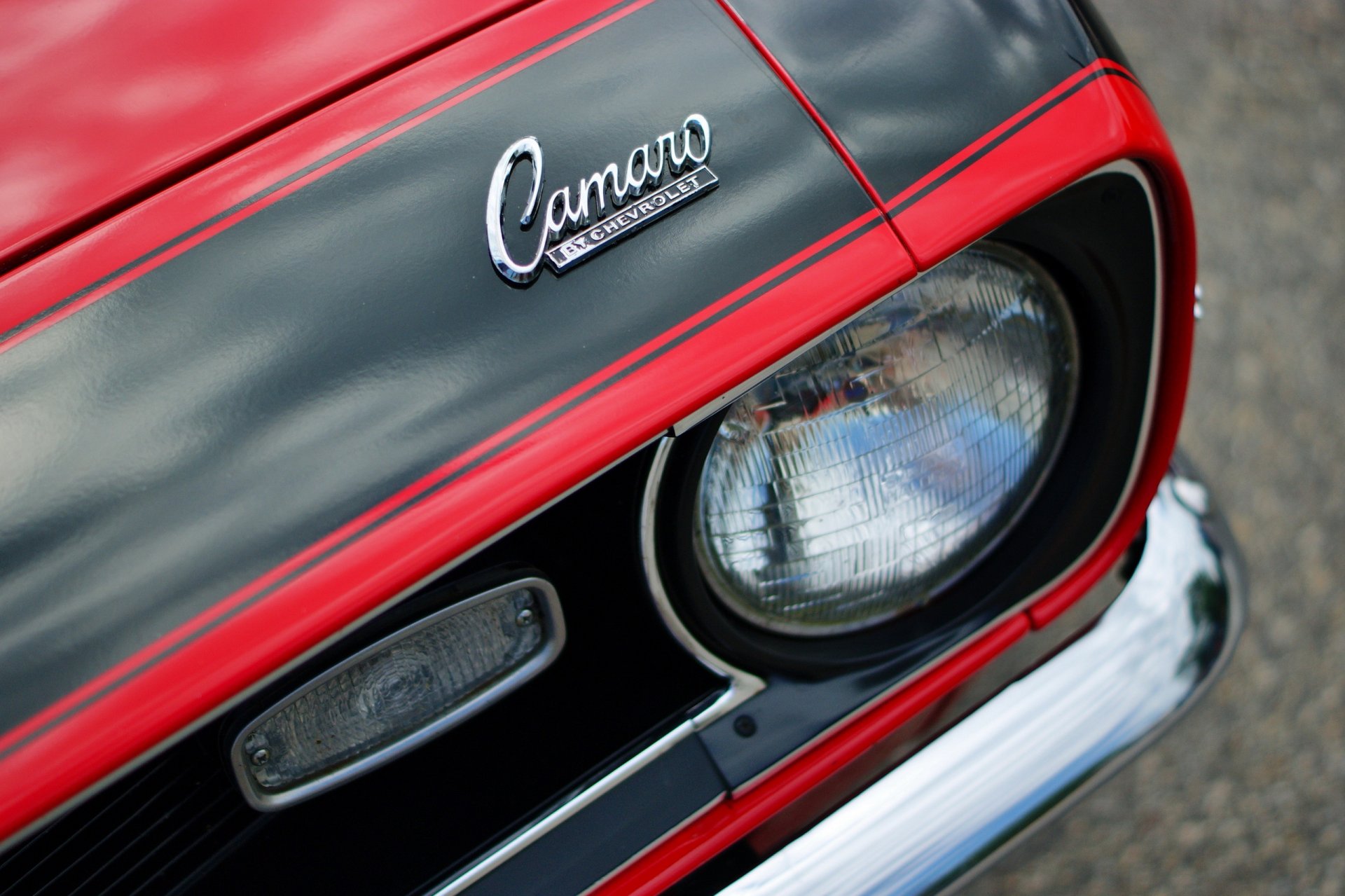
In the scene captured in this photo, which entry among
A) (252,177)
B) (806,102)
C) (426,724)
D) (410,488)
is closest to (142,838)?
(426,724)

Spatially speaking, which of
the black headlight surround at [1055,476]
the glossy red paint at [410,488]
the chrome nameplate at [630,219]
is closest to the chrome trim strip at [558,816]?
the black headlight surround at [1055,476]

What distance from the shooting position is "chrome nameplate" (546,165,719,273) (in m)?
0.86

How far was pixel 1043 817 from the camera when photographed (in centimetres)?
123

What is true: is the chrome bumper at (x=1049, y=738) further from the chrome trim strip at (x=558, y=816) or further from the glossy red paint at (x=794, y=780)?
the chrome trim strip at (x=558, y=816)

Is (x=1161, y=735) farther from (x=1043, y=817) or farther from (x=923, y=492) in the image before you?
(x=923, y=492)

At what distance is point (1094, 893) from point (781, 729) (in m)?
1.03

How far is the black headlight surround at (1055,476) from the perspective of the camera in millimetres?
937

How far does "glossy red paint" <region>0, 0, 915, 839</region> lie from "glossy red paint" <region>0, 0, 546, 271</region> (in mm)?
26

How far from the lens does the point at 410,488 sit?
0.78 m

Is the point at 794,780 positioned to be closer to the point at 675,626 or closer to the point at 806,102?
the point at 675,626

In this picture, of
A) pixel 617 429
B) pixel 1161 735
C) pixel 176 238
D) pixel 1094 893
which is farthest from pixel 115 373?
pixel 1094 893

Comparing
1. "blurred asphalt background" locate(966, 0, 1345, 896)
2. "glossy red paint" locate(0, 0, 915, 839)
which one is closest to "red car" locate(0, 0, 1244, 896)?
"glossy red paint" locate(0, 0, 915, 839)

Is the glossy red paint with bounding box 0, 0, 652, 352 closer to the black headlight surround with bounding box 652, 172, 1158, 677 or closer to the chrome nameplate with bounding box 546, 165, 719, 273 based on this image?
the chrome nameplate with bounding box 546, 165, 719, 273

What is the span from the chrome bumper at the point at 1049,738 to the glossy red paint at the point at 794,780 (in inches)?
1.9
